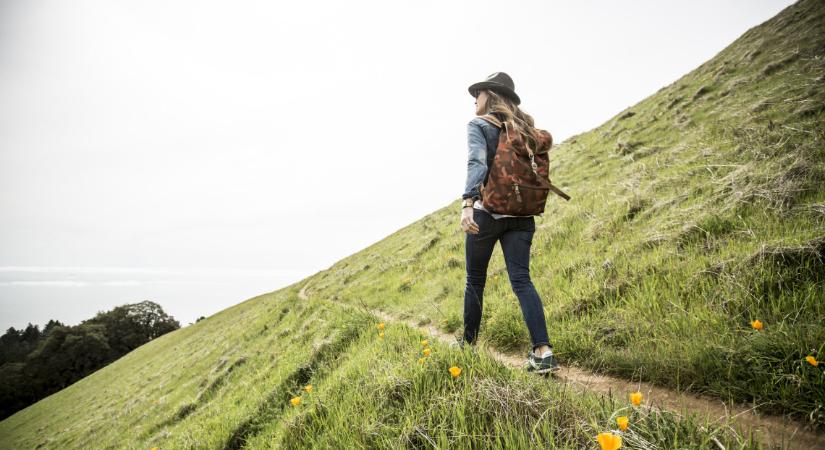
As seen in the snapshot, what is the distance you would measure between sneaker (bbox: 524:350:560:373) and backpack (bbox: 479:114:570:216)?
133 cm

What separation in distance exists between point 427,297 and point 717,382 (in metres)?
5.65

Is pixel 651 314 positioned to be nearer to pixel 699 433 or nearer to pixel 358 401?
pixel 699 433

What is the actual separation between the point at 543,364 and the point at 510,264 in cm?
95

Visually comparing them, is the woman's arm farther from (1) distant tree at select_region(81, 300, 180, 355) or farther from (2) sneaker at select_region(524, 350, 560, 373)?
(1) distant tree at select_region(81, 300, 180, 355)

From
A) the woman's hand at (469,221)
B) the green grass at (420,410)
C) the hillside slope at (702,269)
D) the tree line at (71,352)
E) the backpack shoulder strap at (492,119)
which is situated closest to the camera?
the green grass at (420,410)

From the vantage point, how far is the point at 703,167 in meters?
6.73

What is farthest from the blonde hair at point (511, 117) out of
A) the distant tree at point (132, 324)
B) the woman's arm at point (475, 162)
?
the distant tree at point (132, 324)

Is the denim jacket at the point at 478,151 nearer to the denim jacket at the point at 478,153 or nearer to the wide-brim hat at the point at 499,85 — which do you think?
the denim jacket at the point at 478,153

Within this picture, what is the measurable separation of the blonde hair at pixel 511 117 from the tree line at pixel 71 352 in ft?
300

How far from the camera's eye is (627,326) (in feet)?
11.3

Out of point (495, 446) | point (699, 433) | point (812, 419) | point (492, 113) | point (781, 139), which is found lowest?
point (812, 419)

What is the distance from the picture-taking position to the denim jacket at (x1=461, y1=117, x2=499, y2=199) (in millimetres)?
3211

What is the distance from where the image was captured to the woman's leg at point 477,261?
329 centimetres

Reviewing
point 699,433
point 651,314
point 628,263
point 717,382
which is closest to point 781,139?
point 628,263
